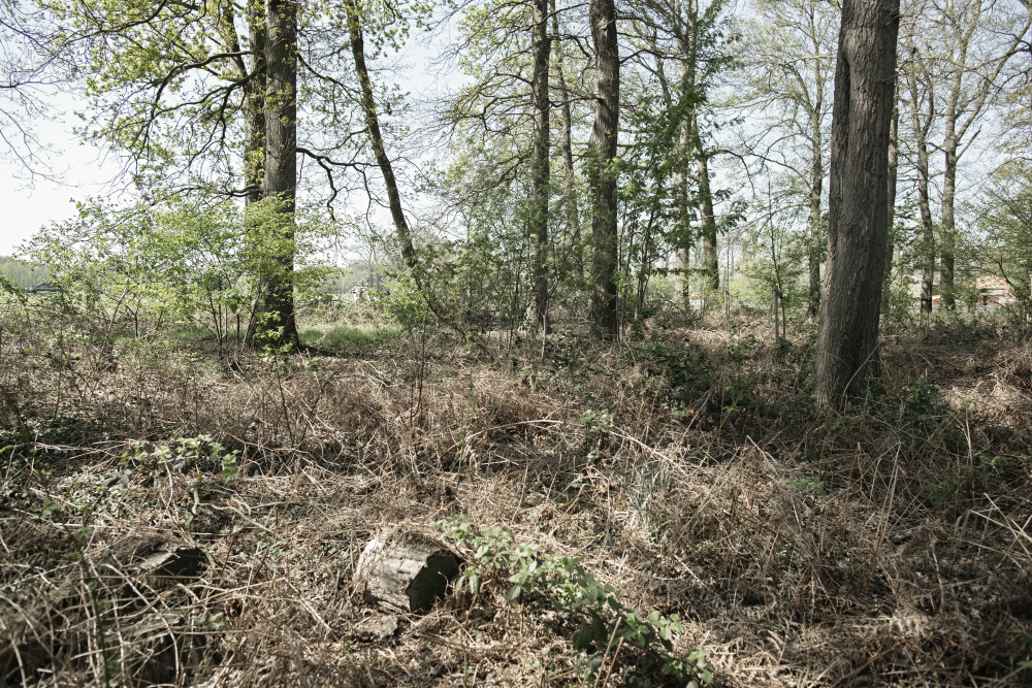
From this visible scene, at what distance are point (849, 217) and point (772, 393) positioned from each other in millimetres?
1953

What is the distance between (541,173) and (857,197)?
5319mm

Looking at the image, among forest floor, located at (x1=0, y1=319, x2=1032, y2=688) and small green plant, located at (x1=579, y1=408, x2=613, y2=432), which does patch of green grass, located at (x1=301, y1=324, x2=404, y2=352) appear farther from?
small green plant, located at (x1=579, y1=408, x2=613, y2=432)

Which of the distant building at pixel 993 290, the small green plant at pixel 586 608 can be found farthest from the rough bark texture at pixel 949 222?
the small green plant at pixel 586 608

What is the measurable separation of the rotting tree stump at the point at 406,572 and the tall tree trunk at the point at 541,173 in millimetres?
4012

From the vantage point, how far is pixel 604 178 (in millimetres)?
7391

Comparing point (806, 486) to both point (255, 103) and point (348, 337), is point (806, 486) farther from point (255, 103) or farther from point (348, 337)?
point (255, 103)

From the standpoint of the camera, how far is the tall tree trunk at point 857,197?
18.0 feet

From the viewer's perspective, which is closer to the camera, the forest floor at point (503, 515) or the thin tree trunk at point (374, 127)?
the forest floor at point (503, 515)

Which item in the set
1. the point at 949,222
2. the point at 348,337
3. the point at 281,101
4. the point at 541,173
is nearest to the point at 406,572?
the point at 541,173

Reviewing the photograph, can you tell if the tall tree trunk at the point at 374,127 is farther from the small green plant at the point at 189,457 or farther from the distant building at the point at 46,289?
the small green plant at the point at 189,457

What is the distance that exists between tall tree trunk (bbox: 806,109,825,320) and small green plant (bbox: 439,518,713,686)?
8717 mm

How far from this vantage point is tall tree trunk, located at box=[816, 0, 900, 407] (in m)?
5.47

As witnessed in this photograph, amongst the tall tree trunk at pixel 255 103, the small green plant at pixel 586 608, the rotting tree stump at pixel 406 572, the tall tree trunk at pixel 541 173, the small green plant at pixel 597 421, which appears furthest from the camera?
the tall tree trunk at pixel 255 103

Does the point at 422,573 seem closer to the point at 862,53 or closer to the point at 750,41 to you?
the point at 862,53
